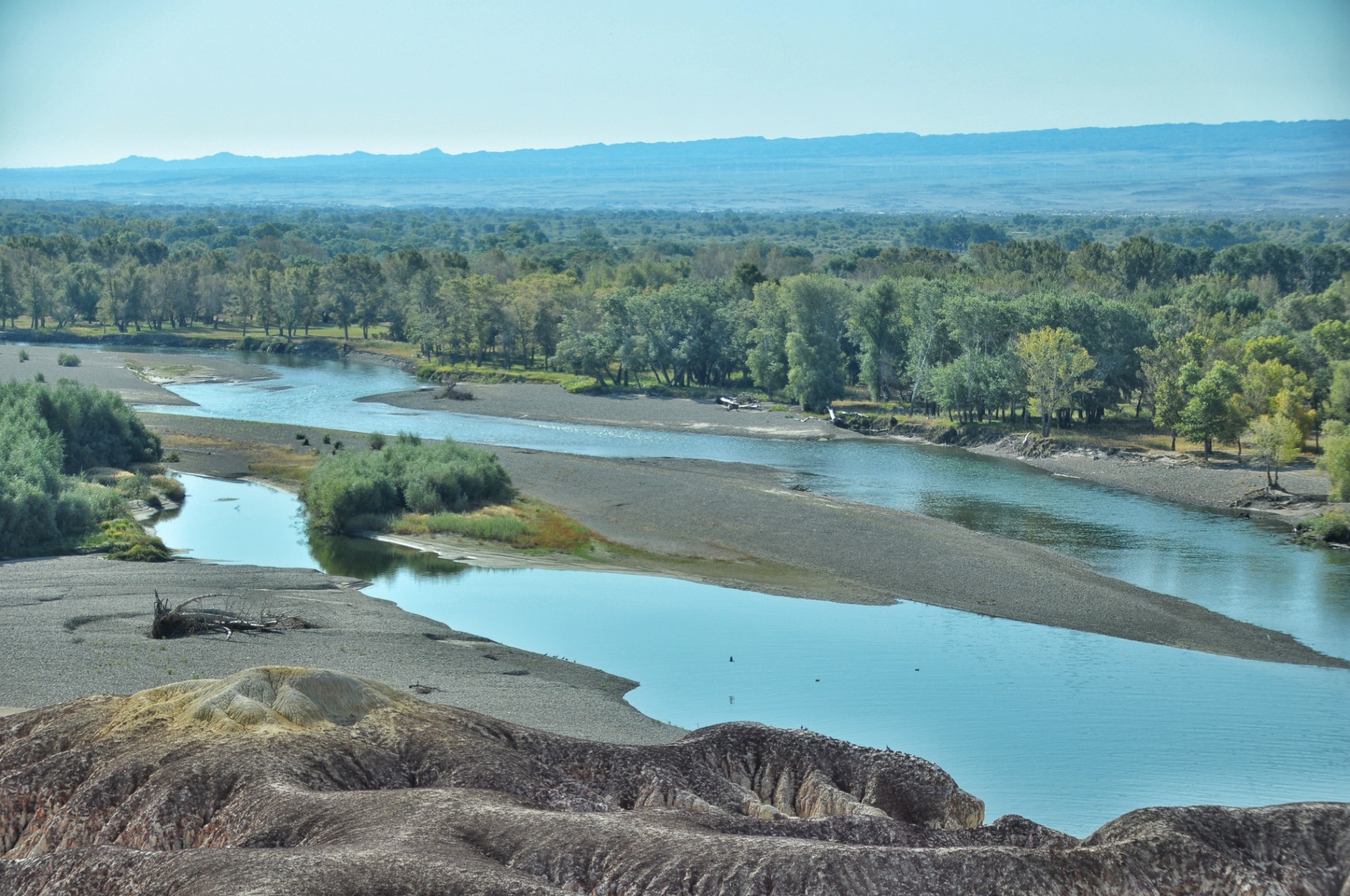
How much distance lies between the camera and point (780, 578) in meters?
41.5

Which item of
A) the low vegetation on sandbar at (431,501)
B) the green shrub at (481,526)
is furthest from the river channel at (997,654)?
the green shrub at (481,526)

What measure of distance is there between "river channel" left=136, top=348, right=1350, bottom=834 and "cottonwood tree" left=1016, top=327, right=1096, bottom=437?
45.2 ft

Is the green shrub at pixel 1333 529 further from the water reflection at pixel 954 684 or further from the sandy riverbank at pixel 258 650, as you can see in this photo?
the sandy riverbank at pixel 258 650

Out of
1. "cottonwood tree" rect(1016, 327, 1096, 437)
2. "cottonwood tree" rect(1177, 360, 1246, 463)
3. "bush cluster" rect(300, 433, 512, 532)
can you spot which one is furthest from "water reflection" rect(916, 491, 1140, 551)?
"bush cluster" rect(300, 433, 512, 532)

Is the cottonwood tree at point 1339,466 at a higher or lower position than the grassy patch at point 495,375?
higher

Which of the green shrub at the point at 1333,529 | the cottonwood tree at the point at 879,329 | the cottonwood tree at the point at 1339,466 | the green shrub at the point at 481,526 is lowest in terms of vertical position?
the green shrub at the point at 1333,529

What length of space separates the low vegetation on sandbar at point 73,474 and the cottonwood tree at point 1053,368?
143 feet

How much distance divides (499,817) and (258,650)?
54.1 ft

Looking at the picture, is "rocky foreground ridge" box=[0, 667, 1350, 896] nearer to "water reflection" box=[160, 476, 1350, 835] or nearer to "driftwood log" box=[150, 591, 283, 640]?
"water reflection" box=[160, 476, 1350, 835]

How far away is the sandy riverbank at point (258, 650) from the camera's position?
26000mm

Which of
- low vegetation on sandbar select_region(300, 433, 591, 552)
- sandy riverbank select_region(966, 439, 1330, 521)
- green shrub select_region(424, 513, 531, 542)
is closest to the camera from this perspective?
green shrub select_region(424, 513, 531, 542)

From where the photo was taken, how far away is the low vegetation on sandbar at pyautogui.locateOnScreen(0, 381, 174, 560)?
3991 cm

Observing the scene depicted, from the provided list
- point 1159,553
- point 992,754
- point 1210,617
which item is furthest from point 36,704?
point 1159,553

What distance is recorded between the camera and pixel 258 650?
29203 millimetres
